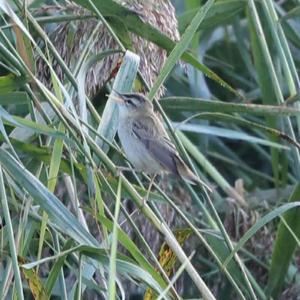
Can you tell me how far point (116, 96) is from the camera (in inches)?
90.0

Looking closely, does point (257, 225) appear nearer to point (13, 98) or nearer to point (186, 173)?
point (186, 173)

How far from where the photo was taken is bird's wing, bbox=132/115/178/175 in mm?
2373

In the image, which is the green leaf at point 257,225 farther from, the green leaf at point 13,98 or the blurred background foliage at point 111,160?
the green leaf at point 13,98

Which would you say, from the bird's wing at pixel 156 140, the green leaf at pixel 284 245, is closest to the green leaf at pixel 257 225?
the bird's wing at pixel 156 140

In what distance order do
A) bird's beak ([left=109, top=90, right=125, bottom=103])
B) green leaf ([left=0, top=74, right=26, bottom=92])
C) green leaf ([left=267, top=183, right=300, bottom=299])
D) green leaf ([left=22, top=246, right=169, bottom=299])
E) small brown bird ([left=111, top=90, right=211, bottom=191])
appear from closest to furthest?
green leaf ([left=22, top=246, right=169, bottom=299]) → green leaf ([left=0, top=74, right=26, bottom=92]) → bird's beak ([left=109, top=90, right=125, bottom=103]) → small brown bird ([left=111, top=90, right=211, bottom=191]) → green leaf ([left=267, top=183, right=300, bottom=299])

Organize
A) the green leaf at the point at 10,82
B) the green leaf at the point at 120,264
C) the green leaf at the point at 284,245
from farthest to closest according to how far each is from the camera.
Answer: the green leaf at the point at 284,245
the green leaf at the point at 10,82
the green leaf at the point at 120,264

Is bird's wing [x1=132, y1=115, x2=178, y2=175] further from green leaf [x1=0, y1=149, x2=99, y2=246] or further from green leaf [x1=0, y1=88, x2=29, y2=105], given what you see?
green leaf [x1=0, y1=149, x2=99, y2=246]

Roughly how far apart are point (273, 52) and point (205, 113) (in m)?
1.34

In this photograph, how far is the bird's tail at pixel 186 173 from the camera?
2244 millimetres

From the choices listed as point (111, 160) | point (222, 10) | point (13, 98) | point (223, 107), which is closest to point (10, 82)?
point (13, 98)

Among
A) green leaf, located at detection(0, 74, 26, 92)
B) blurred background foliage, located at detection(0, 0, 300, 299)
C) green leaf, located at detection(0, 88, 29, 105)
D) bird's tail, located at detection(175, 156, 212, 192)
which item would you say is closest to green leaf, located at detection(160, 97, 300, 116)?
blurred background foliage, located at detection(0, 0, 300, 299)

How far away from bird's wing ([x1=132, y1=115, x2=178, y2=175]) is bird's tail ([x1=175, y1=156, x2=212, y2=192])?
1 centimetres

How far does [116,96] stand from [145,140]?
219mm

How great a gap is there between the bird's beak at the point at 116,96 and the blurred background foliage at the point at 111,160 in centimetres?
2
